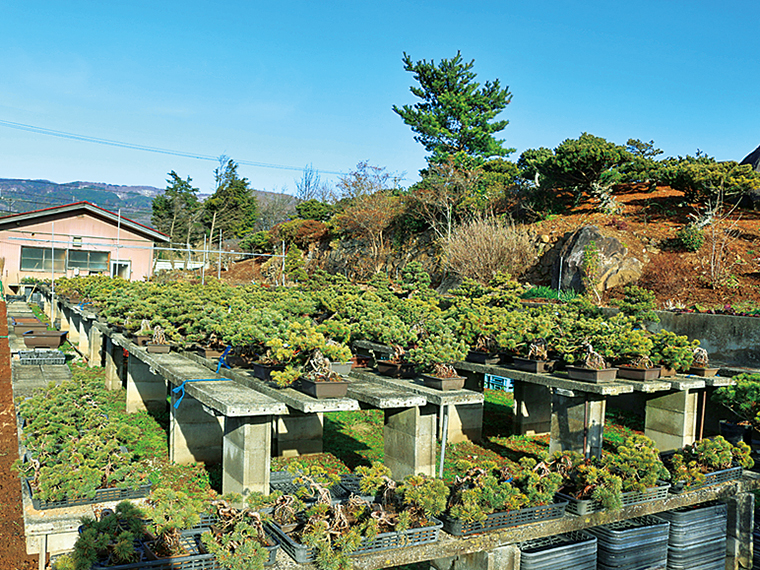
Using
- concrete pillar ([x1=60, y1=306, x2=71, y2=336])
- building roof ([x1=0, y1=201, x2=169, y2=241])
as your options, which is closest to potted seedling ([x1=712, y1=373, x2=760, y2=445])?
concrete pillar ([x1=60, y1=306, x2=71, y2=336])

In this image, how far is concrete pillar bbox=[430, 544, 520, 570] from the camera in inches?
155

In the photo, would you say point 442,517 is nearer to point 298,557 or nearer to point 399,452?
point 298,557

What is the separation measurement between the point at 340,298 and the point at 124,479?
719cm

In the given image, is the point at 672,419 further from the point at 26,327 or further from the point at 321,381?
the point at 26,327

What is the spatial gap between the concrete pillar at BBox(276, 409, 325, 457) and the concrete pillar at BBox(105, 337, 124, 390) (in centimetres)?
462

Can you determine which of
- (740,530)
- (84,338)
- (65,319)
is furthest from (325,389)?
(65,319)

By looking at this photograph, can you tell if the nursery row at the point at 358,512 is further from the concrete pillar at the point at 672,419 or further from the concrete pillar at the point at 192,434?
the concrete pillar at the point at 192,434

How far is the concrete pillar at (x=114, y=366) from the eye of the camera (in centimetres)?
1073

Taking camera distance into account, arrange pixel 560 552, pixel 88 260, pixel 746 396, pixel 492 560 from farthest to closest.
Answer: pixel 88 260, pixel 746 396, pixel 560 552, pixel 492 560

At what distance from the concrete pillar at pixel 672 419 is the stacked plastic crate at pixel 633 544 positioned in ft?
9.90

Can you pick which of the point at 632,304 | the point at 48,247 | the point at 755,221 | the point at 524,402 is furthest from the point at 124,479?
the point at 48,247

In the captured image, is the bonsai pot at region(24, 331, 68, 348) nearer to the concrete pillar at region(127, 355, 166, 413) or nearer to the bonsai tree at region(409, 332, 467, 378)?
the concrete pillar at region(127, 355, 166, 413)

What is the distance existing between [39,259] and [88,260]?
7.12 ft

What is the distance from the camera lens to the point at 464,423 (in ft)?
28.6
